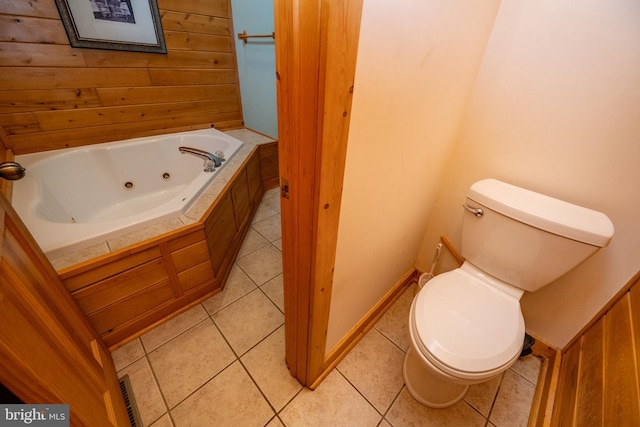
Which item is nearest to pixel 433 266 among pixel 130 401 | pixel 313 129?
pixel 313 129

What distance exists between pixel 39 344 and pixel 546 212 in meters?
1.50

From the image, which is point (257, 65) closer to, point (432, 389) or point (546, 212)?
point (546, 212)

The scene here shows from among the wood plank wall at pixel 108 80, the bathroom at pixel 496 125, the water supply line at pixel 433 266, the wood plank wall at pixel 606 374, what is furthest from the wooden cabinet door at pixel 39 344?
the wood plank wall at pixel 108 80

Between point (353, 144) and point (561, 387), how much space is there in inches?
54.0

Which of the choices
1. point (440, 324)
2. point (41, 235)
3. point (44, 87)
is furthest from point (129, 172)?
point (440, 324)

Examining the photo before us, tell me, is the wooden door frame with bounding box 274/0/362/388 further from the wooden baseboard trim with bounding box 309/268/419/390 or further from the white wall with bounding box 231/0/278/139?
the white wall with bounding box 231/0/278/139

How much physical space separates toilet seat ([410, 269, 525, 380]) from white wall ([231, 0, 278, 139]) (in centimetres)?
173

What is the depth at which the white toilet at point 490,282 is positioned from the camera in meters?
0.84

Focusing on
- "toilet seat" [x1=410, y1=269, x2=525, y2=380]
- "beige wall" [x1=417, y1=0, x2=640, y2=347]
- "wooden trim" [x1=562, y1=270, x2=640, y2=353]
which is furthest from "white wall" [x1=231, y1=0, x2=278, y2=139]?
"wooden trim" [x1=562, y1=270, x2=640, y2=353]

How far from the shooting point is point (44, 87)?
1.69m

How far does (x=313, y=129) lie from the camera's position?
0.56 meters

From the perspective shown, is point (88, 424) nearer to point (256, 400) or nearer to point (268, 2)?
point (256, 400)
